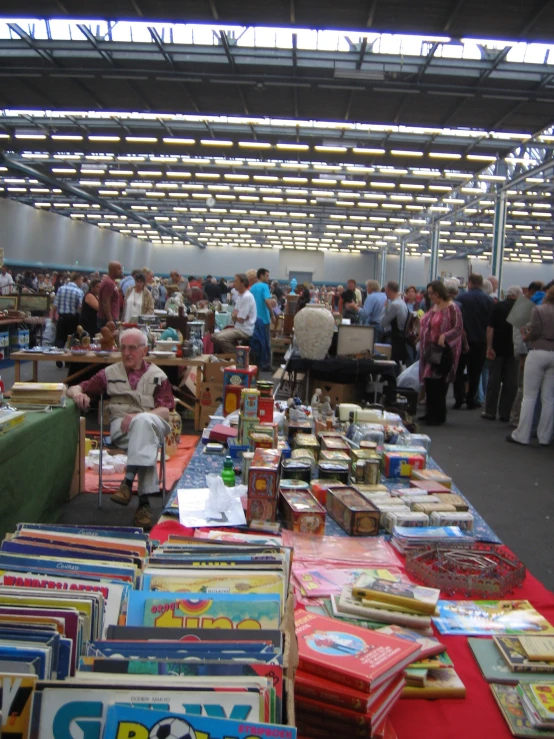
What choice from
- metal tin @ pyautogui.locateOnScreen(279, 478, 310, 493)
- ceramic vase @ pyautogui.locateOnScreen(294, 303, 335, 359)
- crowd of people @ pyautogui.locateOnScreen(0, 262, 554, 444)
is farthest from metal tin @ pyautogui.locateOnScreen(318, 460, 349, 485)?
crowd of people @ pyautogui.locateOnScreen(0, 262, 554, 444)

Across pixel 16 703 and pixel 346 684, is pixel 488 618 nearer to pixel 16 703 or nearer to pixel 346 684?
pixel 346 684

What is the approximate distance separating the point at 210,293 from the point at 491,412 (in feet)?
35.3

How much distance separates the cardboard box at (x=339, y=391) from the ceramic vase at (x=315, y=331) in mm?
302

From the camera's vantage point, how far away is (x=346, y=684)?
1383mm

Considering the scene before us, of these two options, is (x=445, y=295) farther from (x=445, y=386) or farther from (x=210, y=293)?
(x=210, y=293)

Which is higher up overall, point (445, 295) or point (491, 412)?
point (445, 295)

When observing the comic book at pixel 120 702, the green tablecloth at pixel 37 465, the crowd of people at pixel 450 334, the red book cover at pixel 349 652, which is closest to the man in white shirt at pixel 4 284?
the crowd of people at pixel 450 334

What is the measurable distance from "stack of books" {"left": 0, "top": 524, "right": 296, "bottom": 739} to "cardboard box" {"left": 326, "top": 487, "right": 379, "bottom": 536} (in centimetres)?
86

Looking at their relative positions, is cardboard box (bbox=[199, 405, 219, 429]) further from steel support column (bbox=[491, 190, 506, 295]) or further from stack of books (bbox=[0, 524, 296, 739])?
steel support column (bbox=[491, 190, 506, 295])

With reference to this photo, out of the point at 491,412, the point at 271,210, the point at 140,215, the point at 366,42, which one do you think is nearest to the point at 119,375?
the point at 491,412

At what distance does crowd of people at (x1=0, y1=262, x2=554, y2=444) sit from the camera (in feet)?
21.0

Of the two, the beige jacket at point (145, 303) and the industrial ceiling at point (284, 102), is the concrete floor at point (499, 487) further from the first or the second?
the industrial ceiling at point (284, 102)

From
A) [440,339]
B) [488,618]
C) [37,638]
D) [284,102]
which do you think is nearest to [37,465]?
[488,618]

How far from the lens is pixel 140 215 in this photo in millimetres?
25766
